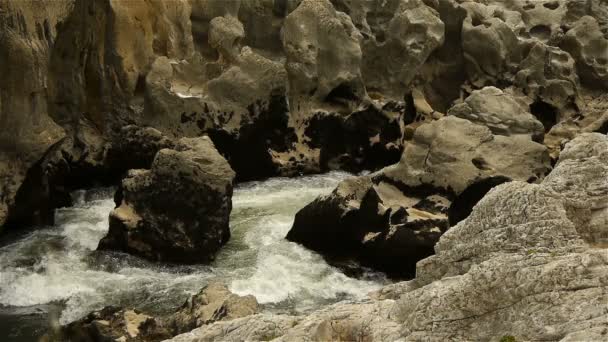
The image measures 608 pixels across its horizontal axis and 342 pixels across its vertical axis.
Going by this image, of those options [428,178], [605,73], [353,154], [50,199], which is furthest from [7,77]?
[605,73]

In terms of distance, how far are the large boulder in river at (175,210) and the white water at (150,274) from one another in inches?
14.8

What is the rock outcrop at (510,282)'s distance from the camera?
6527 mm

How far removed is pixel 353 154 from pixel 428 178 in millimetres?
8341

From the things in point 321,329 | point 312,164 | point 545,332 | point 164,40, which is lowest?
point 312,164

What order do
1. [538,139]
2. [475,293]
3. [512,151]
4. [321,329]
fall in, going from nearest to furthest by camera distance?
1. [475,293]
2. [321,329]
3. [512,151]
4. [538,139]

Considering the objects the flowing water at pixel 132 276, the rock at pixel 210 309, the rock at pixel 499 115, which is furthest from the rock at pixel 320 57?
the rock at pixel 210 309

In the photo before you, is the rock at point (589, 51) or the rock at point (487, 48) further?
the rock at point (589, 51)

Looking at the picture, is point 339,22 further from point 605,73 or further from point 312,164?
point 605,73

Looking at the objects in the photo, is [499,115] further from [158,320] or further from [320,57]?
[158,320]

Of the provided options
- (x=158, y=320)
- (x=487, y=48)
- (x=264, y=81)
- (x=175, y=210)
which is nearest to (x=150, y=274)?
(x=175, y=210)

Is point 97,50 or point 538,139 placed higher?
point 97,50

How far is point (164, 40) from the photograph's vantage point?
2738cm

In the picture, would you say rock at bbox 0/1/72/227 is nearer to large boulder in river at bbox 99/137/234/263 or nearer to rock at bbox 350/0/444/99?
large boulder in river at bbox 99/137/234/263

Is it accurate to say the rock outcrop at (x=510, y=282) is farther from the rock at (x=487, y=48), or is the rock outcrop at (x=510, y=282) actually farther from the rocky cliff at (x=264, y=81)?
the rock at (x=487, y=48)
